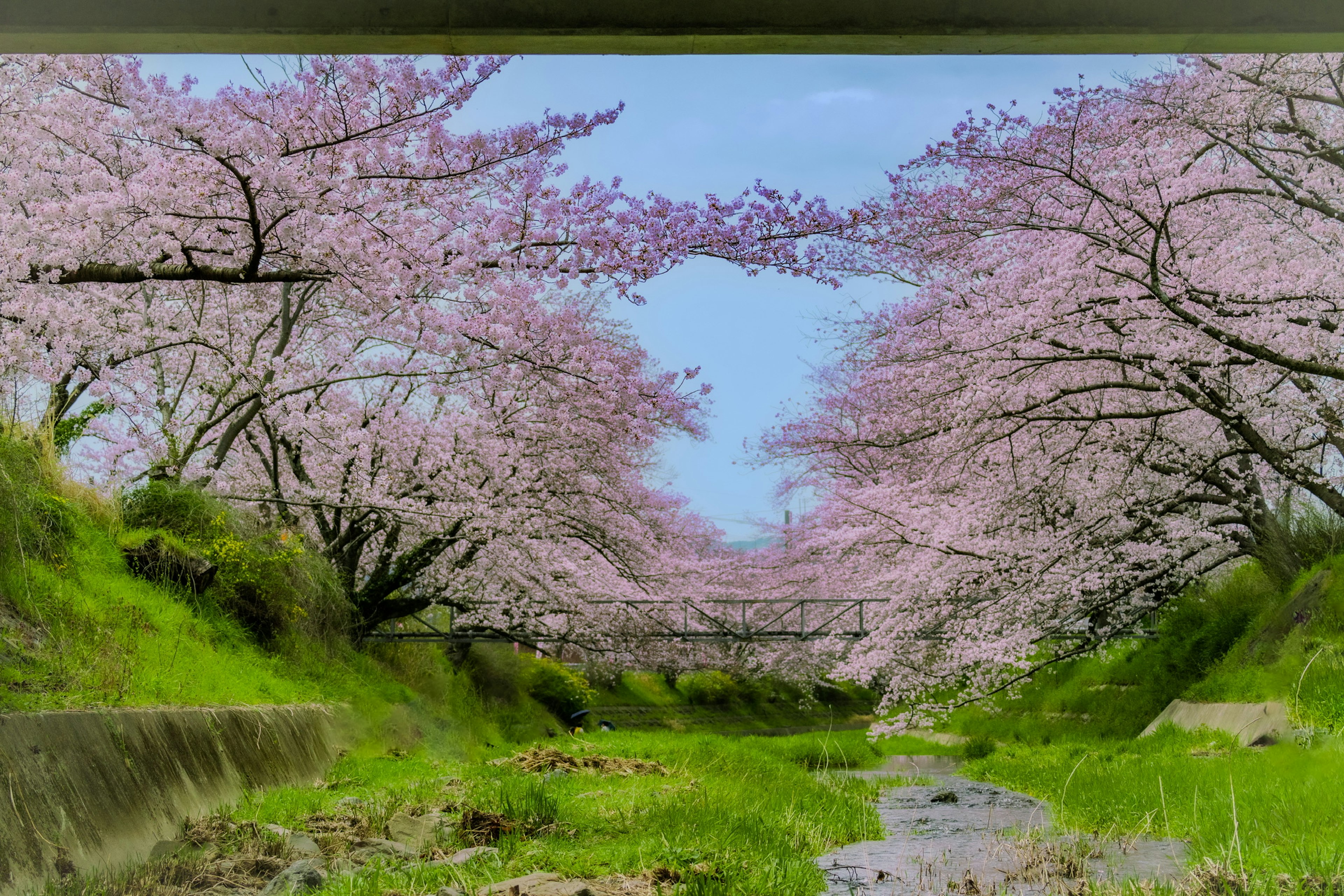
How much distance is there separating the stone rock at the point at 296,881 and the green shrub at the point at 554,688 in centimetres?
1932

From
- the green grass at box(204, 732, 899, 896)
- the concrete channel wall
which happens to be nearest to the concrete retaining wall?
the green grass at box(204, 732, 899, 896)

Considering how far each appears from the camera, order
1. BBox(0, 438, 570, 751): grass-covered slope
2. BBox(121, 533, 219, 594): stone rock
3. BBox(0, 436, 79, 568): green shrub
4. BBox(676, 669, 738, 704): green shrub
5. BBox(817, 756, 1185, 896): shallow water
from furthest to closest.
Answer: BBox(676, 669, 738, 704): green shrub < BBox(121, 533, 219, 594): stone rock < BBox(0, 436, 79, 568): green shrub < BBox(0, 438, 570, 751): grass-covered slope < BBox(817, 756, 1185, 896): shallow water

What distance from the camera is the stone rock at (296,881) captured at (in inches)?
212

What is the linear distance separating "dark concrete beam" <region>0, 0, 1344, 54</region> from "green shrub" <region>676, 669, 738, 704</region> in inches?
1246

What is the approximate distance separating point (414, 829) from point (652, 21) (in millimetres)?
5301

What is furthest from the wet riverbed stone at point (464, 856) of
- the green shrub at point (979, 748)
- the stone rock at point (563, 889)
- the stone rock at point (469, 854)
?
the green shrub at point (979, 748)

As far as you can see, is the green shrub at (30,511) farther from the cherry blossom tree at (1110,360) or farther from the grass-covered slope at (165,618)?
the cherry blossom tree at (1110,360)

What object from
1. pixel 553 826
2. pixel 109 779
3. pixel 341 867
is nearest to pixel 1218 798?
pixel 553 826

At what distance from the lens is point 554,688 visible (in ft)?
82.7

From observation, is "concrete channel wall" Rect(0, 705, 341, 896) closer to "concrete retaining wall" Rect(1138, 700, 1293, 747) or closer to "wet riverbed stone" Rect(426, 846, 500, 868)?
"wet riverbed stone" Rect(426, 846, 500, 868)

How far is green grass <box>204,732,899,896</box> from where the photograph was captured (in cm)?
538

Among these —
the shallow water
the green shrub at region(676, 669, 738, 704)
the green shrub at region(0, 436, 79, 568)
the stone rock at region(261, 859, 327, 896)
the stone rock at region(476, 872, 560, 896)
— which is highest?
the green shrub at region(0, 436, 79, 568)

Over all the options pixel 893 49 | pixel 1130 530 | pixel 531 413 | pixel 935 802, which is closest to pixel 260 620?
Answer: pixel 531 413

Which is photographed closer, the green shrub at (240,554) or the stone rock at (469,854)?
the stone rock at (469,854)
